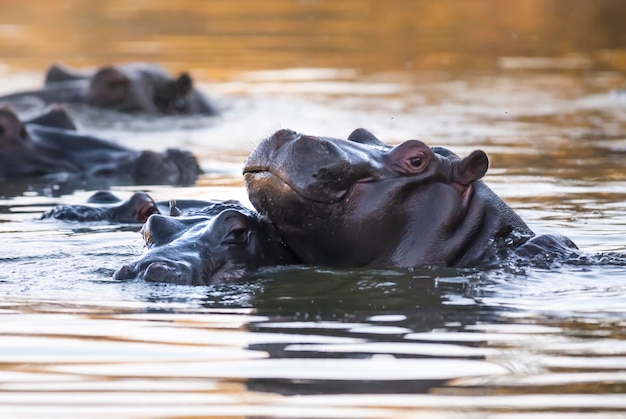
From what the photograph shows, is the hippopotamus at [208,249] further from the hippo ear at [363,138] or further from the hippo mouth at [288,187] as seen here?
the hippo ear at [363,138]

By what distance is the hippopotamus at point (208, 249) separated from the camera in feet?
20.7

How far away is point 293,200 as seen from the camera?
6.27m

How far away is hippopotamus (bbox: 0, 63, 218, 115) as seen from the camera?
1495 cm

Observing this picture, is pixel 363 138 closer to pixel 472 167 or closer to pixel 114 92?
pixel 472 167

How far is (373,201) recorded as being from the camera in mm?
6465

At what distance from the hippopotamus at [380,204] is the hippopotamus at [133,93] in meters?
8.39

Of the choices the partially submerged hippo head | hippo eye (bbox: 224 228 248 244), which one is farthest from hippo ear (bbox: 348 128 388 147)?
the partially submerged hippo head

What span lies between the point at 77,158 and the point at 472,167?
5.36 meters

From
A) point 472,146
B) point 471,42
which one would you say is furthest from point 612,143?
point 471,42

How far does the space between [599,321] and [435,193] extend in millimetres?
1158

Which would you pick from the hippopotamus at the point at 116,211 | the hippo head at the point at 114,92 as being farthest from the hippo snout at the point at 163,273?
the hippo head at the point at 114,92

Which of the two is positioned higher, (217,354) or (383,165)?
(383,165)

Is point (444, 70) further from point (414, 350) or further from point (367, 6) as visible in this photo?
point (414, 350)

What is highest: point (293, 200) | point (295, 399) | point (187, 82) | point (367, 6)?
point (367, 6)
